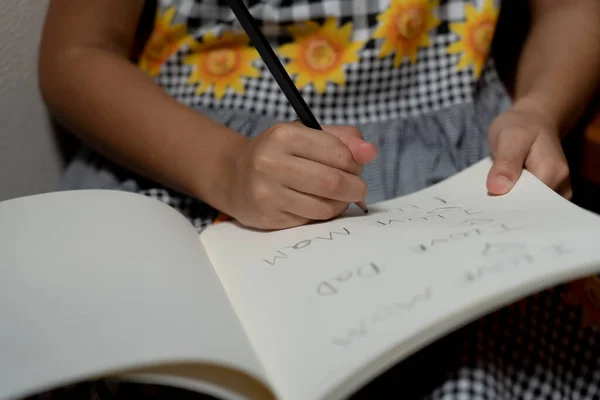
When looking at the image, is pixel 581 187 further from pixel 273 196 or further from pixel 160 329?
pixel 160 329

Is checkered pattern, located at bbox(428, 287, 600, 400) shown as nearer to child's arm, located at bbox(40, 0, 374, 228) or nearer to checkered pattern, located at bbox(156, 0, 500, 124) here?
child's arm, located at bbox(40, 0, 374, 228)

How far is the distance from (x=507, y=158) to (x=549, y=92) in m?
0.13

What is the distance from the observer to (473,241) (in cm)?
34

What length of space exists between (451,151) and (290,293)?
0.87 feet

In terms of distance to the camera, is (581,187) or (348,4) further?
(581,187)

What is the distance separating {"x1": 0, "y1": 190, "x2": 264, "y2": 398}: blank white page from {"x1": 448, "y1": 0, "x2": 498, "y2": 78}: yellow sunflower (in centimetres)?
33

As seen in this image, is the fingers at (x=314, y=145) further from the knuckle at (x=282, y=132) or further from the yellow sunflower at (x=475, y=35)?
the yellow sunflower at (x=475, y=35)

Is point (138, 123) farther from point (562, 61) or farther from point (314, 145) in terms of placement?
point (562, 61)

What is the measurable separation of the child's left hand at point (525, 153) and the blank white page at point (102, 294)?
22cm

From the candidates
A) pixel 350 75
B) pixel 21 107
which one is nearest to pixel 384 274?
pixel 350 75

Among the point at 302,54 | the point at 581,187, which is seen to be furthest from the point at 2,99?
the point at 581,187

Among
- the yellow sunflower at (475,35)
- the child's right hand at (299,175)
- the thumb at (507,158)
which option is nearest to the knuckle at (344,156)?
the child's right hand at (299,175)

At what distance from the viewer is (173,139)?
1.53ft

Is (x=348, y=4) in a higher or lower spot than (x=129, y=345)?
higher
